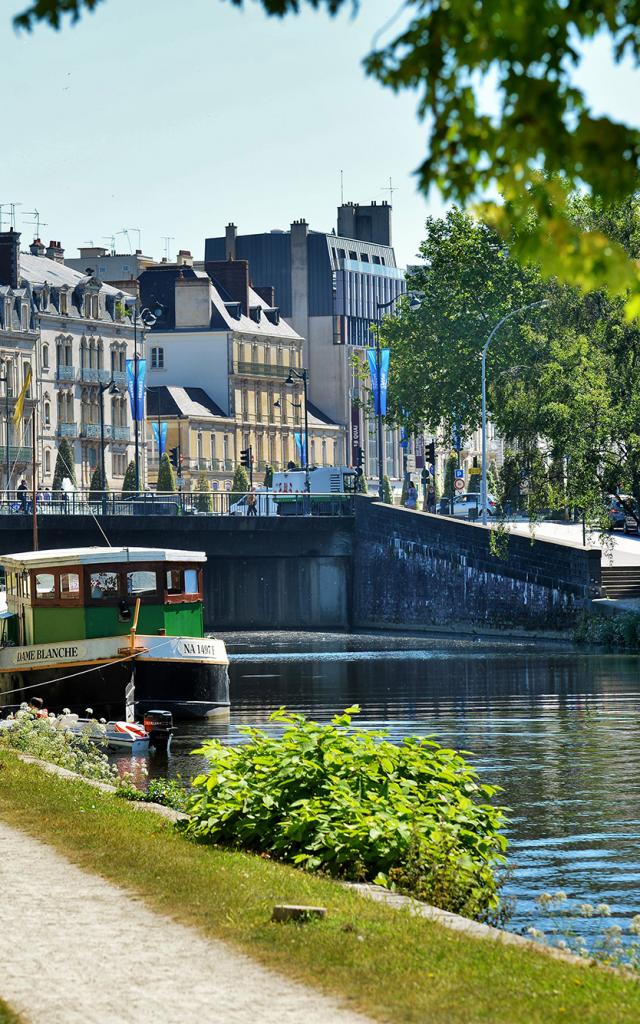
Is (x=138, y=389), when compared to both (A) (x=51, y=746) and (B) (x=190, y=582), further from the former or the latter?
(A) (x=51, y=746)

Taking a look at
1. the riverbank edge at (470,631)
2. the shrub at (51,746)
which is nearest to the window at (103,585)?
the shrub at (51,746)

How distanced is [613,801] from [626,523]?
6699 centimetres

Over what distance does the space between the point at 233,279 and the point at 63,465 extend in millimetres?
45837

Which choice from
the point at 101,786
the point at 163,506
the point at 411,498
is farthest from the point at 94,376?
the point at 101,786

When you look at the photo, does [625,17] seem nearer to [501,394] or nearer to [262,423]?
[501,394]

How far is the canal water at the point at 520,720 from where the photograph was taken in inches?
827

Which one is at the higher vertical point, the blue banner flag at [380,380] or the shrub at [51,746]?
the blue banner flag at [380,380]

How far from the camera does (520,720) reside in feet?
134

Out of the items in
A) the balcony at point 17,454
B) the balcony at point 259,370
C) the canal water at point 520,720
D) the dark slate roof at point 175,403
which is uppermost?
the balcony at point 259,370

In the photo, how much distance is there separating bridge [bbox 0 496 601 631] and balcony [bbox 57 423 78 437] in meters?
43.1

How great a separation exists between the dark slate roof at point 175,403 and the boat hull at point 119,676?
108205mm

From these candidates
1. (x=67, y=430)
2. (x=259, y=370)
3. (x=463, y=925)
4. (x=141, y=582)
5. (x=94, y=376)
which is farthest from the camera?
(x=259, y=370)

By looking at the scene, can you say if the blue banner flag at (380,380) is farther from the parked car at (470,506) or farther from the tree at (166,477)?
the tree at (166,477)

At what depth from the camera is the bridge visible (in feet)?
246
